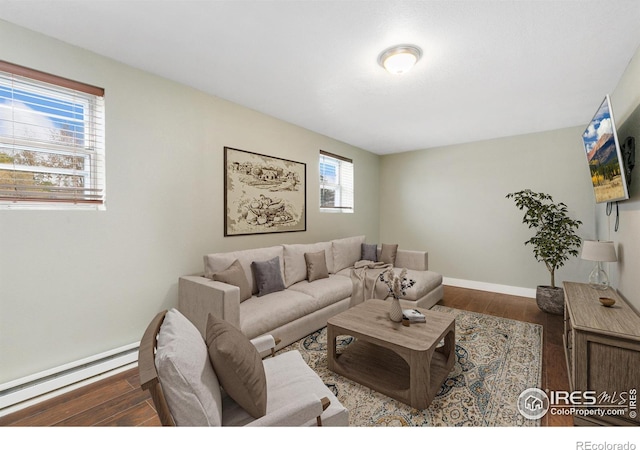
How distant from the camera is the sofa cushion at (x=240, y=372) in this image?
3.89ft

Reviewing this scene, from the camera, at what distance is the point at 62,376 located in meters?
2.11

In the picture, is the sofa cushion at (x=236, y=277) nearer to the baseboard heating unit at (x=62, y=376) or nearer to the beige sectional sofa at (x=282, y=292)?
the beige sectional sofa at (x=282, y=292)

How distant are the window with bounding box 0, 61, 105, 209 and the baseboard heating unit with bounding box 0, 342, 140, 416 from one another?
4.01 feet

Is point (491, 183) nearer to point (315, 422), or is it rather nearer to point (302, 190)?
point (302, 190)

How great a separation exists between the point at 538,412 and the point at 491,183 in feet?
12.5

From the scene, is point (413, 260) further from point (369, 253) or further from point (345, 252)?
point (345, 252)

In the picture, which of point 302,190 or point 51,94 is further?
point 302,190

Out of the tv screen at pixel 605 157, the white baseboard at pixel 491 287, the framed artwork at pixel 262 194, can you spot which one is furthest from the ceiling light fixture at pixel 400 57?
the white baseboard at pixel 491 287

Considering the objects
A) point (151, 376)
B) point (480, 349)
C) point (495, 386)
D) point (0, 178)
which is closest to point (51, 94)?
point (0, 178)

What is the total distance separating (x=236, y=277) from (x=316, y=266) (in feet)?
3.90

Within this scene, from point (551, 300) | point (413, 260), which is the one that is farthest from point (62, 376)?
point (551, 300)

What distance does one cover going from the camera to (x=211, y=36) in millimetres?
2119

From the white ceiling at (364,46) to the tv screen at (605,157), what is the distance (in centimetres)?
51
